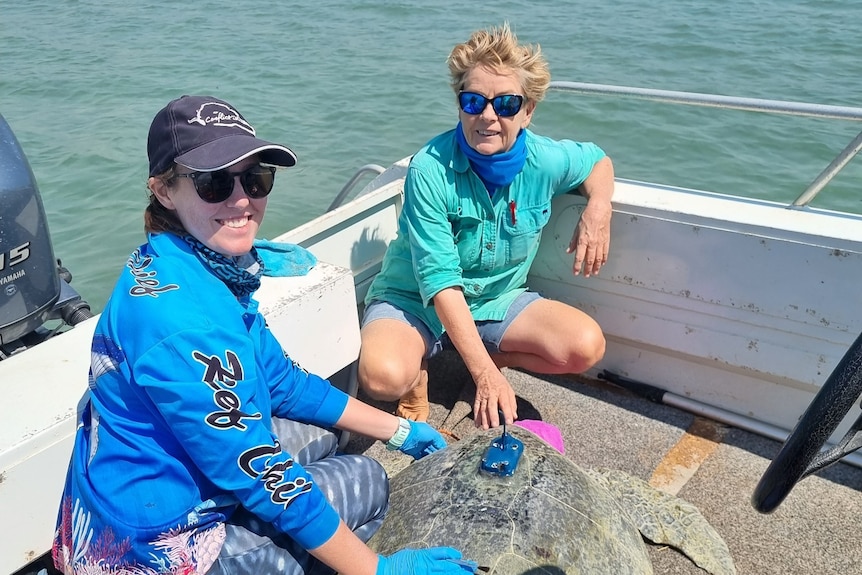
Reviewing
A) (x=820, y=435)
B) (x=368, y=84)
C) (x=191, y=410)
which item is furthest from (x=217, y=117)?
(x=368, y=84)

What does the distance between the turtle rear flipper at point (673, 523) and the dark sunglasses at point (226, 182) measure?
1.39 m

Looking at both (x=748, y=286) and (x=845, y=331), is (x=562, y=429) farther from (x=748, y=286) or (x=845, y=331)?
(x=845, y=331)

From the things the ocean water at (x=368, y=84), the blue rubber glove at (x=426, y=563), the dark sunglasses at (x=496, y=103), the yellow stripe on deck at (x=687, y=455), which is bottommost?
the ocean water at (x=368, y=84)

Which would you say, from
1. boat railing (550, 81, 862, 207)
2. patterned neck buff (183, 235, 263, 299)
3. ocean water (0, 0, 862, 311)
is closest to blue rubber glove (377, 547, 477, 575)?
patterned neck buff (183, 235, 263, 299)

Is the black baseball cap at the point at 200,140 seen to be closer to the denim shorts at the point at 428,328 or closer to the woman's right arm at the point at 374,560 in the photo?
the woman's right arm at the point at 374,560

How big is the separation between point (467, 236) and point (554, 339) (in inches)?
18.8

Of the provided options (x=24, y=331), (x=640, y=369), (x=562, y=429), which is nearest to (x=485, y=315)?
(x=562, y=429)

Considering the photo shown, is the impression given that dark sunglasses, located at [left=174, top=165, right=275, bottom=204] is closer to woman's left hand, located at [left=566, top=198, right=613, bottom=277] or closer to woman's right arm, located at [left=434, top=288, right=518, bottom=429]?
woman's right arm, located at [left=434, top=288, right=518, bottom=429]

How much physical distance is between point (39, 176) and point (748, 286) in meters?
6.39

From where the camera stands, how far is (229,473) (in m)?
1.47

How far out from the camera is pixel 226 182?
1.48 m

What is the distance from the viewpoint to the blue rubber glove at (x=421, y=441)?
215cm

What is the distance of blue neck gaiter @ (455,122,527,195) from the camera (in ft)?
7.98

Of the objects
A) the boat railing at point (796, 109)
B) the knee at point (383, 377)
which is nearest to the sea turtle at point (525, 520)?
the knee at point (383, 377)
